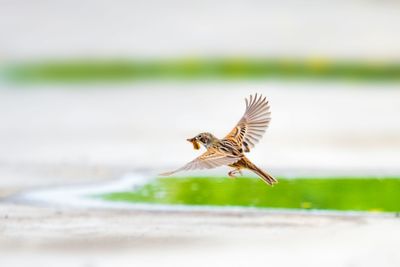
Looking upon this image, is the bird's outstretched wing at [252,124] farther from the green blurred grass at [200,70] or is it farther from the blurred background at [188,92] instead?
the green blurred grass at [200,70]

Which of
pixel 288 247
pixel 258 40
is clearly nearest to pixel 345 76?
pixel 258 40

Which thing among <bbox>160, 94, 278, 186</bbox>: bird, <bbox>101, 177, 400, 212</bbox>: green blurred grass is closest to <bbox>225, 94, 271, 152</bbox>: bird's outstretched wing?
<bbox>160, 94, 278, 186</bbox>: bird

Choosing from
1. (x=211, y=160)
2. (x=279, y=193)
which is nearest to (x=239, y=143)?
(x=211, y=160)

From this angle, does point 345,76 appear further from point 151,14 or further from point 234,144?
point 234,144

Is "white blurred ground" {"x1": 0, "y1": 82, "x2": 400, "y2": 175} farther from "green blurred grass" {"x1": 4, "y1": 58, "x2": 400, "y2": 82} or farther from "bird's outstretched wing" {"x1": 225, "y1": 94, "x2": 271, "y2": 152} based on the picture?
"bird's outstretched wing" {"x1": 225, "y1": 94, "x2": 271, "y2": 152}

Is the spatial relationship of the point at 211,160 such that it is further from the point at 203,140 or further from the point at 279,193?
the point at 279,193

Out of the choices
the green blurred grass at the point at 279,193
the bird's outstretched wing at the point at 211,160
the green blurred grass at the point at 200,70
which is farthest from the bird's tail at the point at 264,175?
the green blurred grass at the point at 200,70
